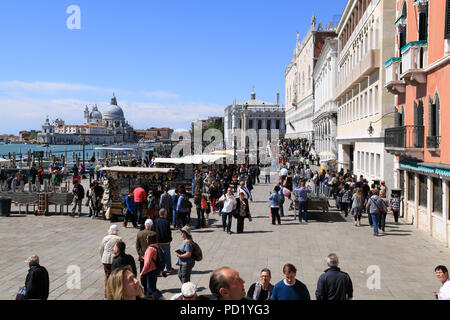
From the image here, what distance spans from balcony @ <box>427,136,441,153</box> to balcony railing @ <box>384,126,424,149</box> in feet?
3.20

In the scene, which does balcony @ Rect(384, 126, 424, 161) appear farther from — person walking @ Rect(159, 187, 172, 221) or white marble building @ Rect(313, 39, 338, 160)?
white marble building @ Rect(313, 39, 338, 160)

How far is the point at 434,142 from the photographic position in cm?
1380

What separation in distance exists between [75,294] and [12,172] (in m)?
28.0

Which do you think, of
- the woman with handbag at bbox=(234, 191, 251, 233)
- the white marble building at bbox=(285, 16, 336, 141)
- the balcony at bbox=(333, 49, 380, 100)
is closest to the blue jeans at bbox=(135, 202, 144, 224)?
the woman with handbag at bbox=(234, 191, 251, 233)

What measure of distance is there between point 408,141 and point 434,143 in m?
2.26

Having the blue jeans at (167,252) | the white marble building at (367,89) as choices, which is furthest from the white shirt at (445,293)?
the white marble building at (367,89)

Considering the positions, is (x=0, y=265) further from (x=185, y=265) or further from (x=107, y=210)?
(x=107, y=210)

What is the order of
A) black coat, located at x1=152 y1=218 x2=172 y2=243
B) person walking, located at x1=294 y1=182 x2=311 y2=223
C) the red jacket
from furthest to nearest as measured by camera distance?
person walking, located at x1=294 y1=182 x2=311 y2=223, the red jacket, black coat, located at x1=152 y1=218 x2=172 y2=243

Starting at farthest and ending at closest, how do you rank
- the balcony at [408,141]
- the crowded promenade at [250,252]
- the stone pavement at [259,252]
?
the balcony at [408,141] → the stone pavement at [259,252] → the crowded promenade at [250,252]

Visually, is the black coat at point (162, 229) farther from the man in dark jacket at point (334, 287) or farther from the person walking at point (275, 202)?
the person walking at point (275, 202)

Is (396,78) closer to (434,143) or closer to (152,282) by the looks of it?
(434,143)

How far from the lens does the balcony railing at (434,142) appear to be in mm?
13643

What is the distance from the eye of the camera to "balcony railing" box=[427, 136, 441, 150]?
13.6m
